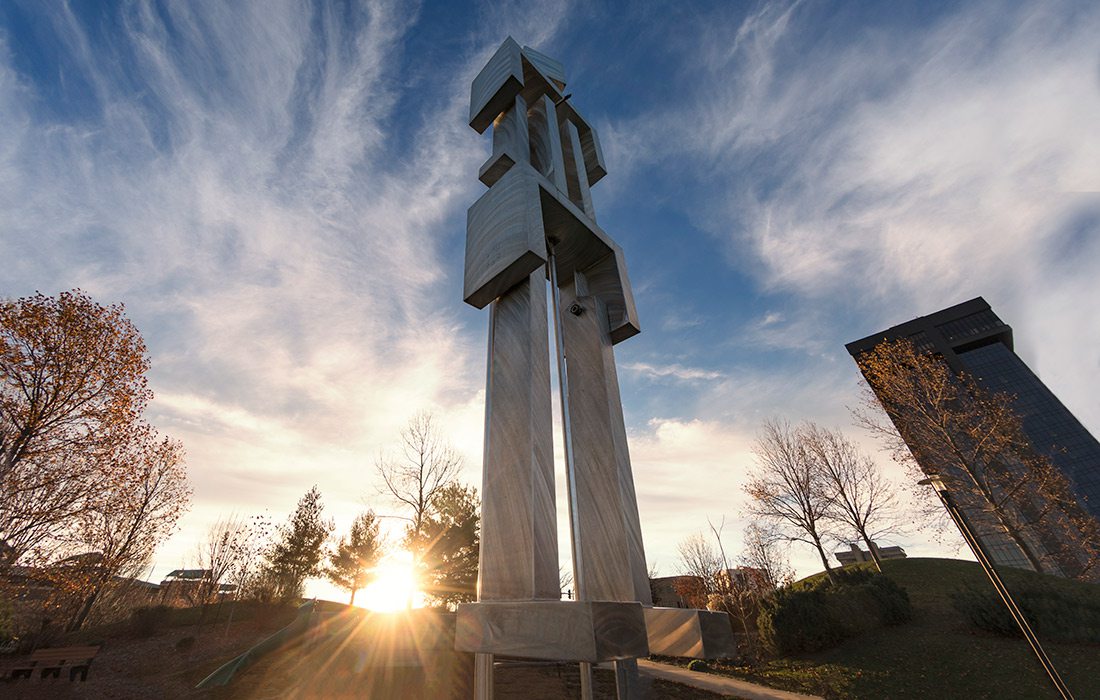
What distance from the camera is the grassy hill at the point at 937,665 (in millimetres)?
8570

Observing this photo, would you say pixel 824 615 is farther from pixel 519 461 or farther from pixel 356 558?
pixel 356 558

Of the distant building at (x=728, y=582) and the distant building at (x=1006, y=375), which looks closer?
the distant building at (x=728, y=582)

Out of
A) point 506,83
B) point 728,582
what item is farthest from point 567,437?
point 728,582

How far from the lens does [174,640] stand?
18.0 m

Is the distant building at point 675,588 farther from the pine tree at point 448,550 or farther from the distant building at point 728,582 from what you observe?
the pine tree at point 448,550

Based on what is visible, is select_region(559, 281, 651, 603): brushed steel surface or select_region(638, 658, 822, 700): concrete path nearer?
select_region(559, 281, 651, 603): brushed steel surface

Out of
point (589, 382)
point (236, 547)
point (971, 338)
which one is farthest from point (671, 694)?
point (971, 338)

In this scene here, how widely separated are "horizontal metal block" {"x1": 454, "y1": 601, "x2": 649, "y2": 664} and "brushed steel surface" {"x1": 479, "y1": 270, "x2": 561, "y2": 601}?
148mm

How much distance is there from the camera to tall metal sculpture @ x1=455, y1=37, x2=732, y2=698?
1.69 m

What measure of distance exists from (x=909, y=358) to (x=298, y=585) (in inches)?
1269

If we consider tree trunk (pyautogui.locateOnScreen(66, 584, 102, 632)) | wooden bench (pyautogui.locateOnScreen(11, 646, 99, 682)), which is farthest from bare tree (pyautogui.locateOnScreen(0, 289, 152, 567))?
tree trunk (pyautogui.locateOnScreen(66, 584, 102, 632))

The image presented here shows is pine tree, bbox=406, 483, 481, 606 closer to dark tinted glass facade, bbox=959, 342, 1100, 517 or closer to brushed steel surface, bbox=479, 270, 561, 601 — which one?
brushed steel surface, bbox=479, 270, 561, 601

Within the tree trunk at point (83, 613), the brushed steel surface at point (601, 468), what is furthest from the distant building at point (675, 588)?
the tree trunk at point (83, 613)

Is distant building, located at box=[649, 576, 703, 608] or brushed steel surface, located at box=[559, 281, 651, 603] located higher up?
distant building, located at box=[649, 576, 703, 608]
